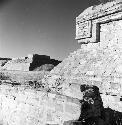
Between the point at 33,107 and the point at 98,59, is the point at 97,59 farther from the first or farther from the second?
the point at 33,107

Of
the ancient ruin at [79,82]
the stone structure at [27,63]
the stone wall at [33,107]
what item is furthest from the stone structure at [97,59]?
the stone structure at [27,63]

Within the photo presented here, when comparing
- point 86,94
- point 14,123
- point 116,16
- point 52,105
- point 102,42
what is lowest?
point 14,123

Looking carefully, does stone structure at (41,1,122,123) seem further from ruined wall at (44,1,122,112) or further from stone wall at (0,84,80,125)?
stone wall at (0,84,80,125)

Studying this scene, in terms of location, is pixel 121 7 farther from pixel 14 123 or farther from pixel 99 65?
pixel 14 123

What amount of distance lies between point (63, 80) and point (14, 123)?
183 cm

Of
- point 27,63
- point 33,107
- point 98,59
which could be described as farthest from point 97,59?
point 27,63

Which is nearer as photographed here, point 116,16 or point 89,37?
point 116,16

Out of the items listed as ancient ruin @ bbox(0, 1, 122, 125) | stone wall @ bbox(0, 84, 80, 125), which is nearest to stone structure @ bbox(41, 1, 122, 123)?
ancient ruin @ bbox(0, 1, 122, 125)

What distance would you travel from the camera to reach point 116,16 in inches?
250

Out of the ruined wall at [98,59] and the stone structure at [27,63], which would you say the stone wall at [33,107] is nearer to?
the ruined wall at [98,59]

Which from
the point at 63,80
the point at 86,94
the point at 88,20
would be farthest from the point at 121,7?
the point at 86,94

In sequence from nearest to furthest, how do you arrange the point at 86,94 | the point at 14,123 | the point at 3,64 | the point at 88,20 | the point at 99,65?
the point at 86,94 < the point at 14,123 < the point at 99,65 < the point at 88,20 < the point at 3,64

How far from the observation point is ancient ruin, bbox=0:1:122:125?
4.34 metres

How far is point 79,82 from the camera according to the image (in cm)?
591
